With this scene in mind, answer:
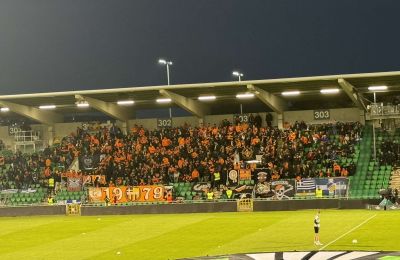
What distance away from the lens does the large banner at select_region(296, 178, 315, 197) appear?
46500 mm

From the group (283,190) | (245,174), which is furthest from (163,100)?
(283,190)

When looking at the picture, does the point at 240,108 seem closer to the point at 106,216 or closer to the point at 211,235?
the point at 106,216

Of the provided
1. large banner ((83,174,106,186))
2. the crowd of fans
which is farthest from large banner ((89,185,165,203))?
large banner ((83,174,106,186))

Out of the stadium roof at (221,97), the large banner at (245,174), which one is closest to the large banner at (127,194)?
the large banner at (245,174)

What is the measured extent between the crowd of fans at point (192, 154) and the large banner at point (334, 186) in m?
1.05

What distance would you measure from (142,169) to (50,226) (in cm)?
1289

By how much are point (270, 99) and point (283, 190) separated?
28.0 feet

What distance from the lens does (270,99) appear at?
5281 centimetres

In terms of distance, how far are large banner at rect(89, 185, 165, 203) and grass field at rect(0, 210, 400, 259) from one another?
464 cm

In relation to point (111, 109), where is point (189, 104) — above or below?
below

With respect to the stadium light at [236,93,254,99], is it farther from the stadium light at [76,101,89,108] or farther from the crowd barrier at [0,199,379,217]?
the stadium light at [76,101,89,108]

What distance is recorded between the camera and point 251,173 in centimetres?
4925

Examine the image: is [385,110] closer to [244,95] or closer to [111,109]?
[244,95]

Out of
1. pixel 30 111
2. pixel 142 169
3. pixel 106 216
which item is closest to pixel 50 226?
pixel 106 216
